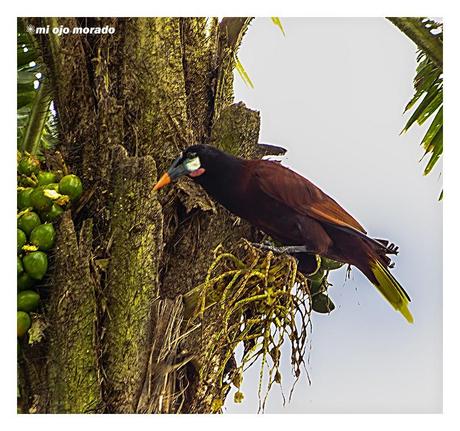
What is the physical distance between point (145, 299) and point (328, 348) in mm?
446

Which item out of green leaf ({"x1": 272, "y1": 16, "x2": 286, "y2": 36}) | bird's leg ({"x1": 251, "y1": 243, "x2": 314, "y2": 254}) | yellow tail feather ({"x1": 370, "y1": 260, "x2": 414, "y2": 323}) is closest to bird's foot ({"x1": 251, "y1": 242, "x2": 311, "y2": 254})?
bird's leg ({"x1": 251, "y1": 243, "x2": 314, "y2": 254})

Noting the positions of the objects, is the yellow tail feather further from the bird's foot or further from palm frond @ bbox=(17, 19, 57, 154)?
palm frond @ bbox=(17, 19, 57, 154)

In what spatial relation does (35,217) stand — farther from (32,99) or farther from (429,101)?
(429,101)

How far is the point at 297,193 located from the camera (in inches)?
62.4

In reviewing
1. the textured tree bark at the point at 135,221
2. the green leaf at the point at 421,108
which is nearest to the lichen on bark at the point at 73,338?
the textured tree bark at the point at 135,221

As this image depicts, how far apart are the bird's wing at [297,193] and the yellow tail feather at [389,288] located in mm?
97

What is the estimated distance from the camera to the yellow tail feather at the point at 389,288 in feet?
5.25

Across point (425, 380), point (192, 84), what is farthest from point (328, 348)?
point (192, 84)

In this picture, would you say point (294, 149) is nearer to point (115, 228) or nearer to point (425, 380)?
point (115, 228)

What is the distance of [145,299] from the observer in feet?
4.86

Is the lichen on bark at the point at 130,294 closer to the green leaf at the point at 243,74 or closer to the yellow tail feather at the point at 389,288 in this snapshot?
the green leaf at the point at 243,74

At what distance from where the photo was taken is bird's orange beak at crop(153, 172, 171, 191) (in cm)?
153

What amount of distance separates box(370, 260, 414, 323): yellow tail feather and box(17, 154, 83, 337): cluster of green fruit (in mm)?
705
